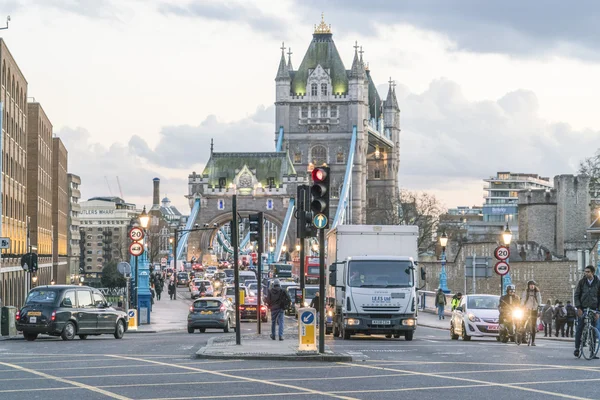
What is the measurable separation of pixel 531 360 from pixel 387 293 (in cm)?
906

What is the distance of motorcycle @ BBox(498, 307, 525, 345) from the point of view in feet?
97.5

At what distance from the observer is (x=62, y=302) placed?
3167cm

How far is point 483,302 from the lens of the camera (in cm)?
3428

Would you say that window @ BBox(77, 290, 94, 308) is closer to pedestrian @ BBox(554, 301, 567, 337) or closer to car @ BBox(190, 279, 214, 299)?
pedestrian @ BBox(554, 301, 567, 337)

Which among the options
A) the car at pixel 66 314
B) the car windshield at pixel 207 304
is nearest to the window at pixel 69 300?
the car at pixel 66 314

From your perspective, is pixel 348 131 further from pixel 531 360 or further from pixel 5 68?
pixel 531 360

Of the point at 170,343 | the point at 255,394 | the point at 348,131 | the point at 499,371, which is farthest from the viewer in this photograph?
the point at 348,131

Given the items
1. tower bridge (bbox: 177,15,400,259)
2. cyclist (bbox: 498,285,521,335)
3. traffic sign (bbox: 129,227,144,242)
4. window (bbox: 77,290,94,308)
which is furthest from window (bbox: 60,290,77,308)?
tower bridge (bbox: 177,15,400,259)

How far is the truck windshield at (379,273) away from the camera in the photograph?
3153 cm

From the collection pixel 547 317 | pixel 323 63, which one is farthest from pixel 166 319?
pixel 323 63

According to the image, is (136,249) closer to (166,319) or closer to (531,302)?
(166,319)

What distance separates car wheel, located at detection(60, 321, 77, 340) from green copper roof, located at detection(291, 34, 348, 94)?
14332cm

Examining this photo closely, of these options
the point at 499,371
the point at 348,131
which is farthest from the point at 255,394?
the point at 348,131

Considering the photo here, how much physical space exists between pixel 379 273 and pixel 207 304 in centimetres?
1034
